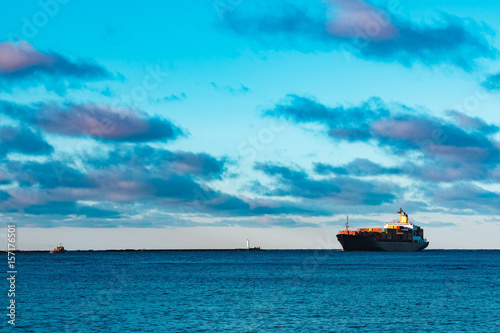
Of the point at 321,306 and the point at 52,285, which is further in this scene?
the point at 52,285

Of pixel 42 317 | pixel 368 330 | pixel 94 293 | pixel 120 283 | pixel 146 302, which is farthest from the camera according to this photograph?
pixel 120 283

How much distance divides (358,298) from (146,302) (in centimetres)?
2702

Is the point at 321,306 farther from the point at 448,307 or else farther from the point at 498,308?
the point at 498,308

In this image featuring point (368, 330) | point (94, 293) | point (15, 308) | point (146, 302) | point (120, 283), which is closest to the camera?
point (368, 330)

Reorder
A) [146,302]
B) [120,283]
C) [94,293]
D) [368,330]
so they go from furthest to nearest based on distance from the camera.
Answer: [120,283] → [94,293] → [146,302] → [368,330]

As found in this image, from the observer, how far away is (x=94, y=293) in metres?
86.1

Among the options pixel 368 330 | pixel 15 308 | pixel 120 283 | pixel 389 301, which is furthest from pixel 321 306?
pixel 120 283

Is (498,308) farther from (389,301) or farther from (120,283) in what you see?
(120,283)

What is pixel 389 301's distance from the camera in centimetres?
7450

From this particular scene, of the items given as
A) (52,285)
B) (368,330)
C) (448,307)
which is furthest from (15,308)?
Answer: (448,307)

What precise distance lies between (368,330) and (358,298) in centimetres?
2527

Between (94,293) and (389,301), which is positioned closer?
(389,301)

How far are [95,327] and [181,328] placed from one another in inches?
311

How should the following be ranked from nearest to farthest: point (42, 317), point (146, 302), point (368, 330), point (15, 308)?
point (368, 330)
point (42, 317)
point (15, 308)
point (146, 302)
